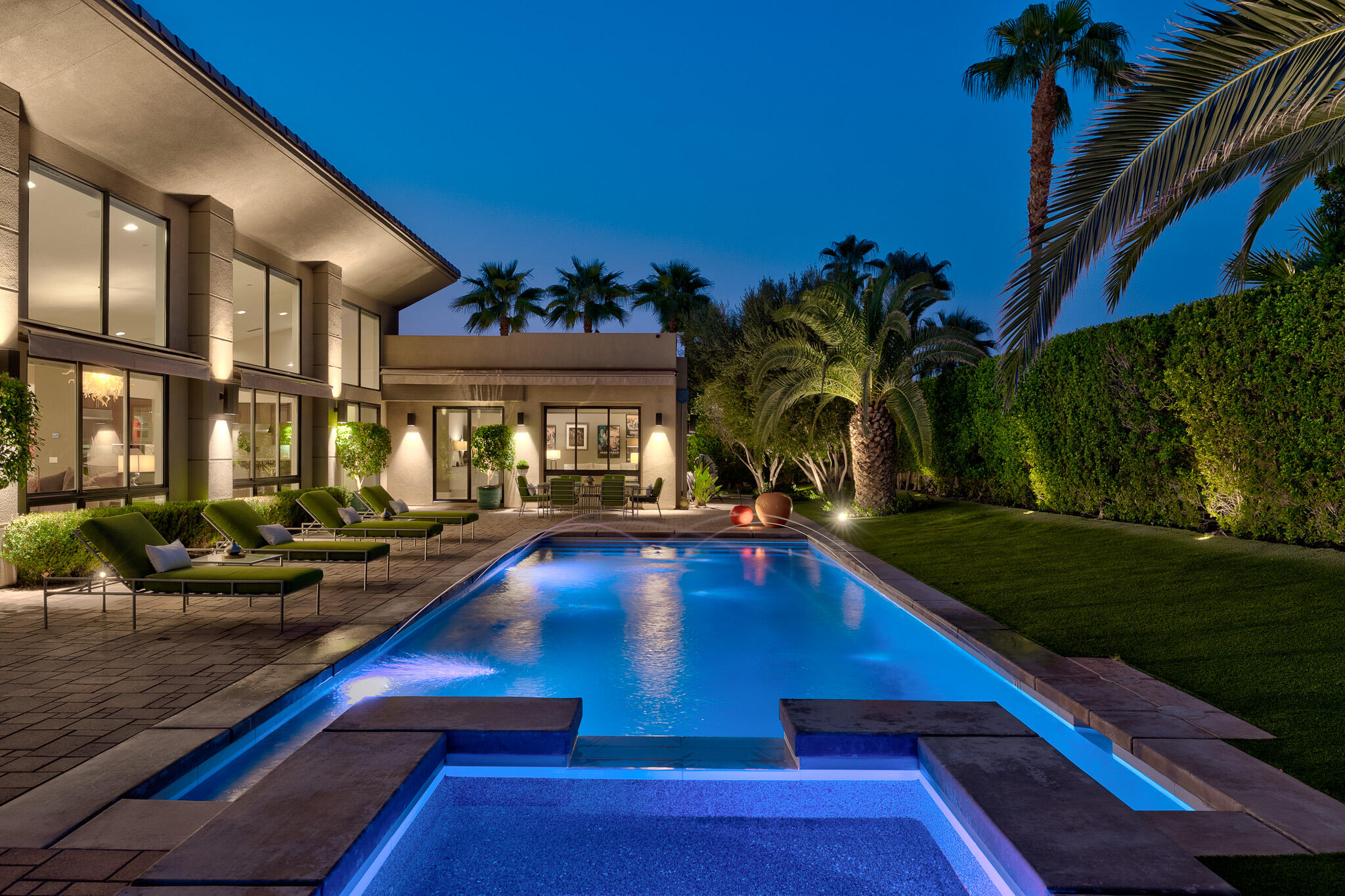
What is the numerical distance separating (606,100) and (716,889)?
133 meters

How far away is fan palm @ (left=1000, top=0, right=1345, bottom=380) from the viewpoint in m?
3.52

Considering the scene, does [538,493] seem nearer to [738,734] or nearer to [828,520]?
[828,520]

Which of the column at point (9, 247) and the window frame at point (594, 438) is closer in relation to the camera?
the column at point (9, 247)

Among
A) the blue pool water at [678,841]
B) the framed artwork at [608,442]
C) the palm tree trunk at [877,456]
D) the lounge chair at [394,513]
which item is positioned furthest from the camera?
the framed artwork at [608,442]

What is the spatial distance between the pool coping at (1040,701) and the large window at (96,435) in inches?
216

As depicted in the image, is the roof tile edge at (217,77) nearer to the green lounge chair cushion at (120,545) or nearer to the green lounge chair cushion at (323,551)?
the green lounge chair cushion at (120,545)

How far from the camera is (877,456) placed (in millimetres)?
16266

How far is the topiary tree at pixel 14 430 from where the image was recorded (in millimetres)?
7301

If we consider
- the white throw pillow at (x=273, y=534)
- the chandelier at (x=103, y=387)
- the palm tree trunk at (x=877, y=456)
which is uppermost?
the chandelier at (x=103, y=387)

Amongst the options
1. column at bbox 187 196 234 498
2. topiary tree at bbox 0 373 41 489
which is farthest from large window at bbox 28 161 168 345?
topiary tree at bbox 0 373 41 489

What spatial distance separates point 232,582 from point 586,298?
2781 cm

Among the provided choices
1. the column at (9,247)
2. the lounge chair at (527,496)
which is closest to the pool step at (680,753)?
the column at (9,247)

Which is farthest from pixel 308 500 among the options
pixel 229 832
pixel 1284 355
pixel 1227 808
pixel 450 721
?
pixel 1284 355

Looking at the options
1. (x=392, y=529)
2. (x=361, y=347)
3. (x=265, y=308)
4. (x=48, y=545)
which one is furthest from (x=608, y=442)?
(x=48, y=545)
